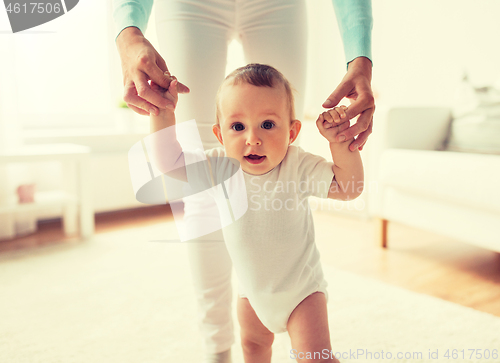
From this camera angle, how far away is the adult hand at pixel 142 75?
58 cm

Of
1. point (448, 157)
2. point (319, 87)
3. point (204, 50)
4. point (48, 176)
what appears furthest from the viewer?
point (319, 87)

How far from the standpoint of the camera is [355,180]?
2.07 feet

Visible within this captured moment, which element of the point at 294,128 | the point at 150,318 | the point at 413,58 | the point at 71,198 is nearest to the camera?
the point at 294,128

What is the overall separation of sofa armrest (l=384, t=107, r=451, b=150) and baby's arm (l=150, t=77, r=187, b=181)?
1416 mm

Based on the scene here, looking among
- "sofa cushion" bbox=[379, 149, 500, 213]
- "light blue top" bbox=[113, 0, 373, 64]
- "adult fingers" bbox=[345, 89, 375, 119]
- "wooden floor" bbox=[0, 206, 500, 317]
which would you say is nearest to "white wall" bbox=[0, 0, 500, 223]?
"wooden floor" bbox=[0, 206, 500, 317]

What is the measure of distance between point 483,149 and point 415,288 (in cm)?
80

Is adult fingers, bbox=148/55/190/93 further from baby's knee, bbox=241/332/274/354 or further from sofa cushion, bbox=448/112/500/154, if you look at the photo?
sofa cushion, bbox=448/112/500/154

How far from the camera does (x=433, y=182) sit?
1.57 m

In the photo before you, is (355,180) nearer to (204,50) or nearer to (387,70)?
(204,50)

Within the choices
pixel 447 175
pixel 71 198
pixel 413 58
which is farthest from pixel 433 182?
Result: pixel 71 198

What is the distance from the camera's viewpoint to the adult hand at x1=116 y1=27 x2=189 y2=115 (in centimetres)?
58

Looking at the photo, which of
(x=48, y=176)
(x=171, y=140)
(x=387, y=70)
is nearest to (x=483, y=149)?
(x=387, y=70)

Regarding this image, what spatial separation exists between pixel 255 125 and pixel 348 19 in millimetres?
303

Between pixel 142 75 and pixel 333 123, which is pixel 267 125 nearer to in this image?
pixel 333 123
